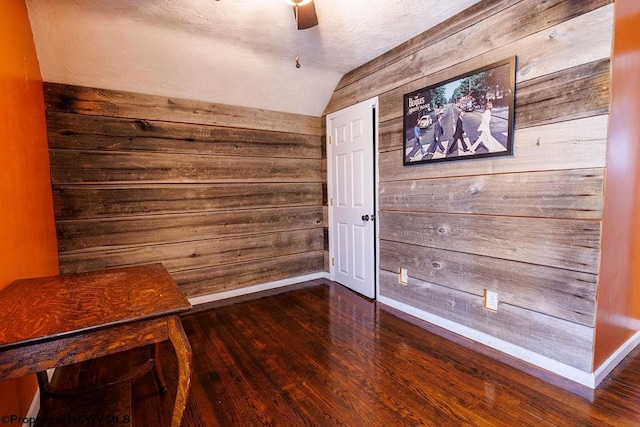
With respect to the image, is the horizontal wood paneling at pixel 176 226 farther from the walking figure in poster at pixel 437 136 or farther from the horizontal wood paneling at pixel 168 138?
the walking figure in poster at pixel 437 136

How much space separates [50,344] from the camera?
3.05 feet

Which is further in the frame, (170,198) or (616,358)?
(170,198)

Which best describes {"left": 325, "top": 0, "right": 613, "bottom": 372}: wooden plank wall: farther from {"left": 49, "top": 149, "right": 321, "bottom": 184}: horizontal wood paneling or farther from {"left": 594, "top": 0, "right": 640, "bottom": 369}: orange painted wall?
{"left": 49, "top": 149, "right": 321, "bottom": 184}: horizontal wood paneling

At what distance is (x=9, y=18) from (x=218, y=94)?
1590 millimetres

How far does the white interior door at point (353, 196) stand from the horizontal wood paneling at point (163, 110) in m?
0.54

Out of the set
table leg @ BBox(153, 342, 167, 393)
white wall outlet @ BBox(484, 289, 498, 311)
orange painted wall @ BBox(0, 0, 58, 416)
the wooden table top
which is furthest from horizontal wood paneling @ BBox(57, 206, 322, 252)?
white wall outlet @ BBox(484, 289, 498, 311)

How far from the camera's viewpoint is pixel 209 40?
246cm

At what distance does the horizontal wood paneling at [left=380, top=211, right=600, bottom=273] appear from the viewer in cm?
168

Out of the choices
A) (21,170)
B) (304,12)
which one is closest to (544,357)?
(304,12)

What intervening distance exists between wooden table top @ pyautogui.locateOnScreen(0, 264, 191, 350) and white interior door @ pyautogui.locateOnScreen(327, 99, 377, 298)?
2091 mm

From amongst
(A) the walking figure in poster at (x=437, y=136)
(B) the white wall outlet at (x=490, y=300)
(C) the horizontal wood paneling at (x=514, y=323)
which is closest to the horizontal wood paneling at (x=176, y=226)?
(C) the horizontal wood paneling at (x=514, y=323)

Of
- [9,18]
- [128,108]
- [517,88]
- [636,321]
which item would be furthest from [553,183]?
[128,108]

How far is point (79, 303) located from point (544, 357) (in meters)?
2.49

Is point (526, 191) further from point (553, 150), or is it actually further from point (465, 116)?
point (465, 116)
